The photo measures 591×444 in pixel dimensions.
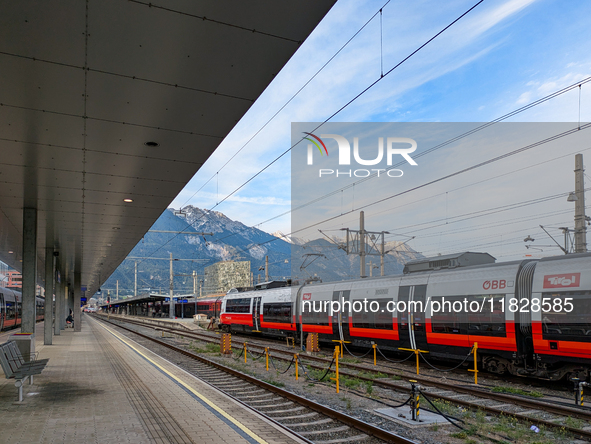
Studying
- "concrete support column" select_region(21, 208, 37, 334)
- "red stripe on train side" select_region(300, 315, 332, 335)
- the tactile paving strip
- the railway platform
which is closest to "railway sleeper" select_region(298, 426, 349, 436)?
the railway platform

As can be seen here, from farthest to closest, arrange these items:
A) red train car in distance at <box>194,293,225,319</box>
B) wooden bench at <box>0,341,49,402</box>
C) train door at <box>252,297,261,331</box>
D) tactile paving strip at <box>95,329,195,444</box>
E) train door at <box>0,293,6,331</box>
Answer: red train car in distance at <box>194,293,225,319</box>
train door at <box>0,293,6,331</box>
train door at <box>252,297,261,331</box>
wooden bench at <box>0,341,49,402</box>
tactile paving strip at <box>95,329,195,444</box>

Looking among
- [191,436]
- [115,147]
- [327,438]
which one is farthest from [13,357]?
[327,438]

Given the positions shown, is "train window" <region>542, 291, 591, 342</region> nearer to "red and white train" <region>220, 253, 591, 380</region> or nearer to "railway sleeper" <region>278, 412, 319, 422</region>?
"red and white train" <region>220, 253, 591, 380</region>

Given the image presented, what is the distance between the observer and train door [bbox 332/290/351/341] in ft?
64.1

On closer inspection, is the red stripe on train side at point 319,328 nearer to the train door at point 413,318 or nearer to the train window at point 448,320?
the train door at point 413,318

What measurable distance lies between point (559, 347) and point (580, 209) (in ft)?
32.4

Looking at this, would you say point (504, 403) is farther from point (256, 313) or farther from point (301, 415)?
point (256, 313)

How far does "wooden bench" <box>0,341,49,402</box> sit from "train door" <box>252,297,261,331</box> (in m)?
18.2

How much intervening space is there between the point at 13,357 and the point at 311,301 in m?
14.0

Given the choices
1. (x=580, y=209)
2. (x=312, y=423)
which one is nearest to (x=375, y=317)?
(x=580, y=209)

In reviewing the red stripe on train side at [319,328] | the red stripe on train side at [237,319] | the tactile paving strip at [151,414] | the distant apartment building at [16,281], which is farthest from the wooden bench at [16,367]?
the red stripe on train side at [237,319]

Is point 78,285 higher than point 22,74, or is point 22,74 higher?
point 22,74

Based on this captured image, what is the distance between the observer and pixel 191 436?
6.69 m

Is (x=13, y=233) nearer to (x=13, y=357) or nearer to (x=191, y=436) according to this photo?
(x=13, y=357)
